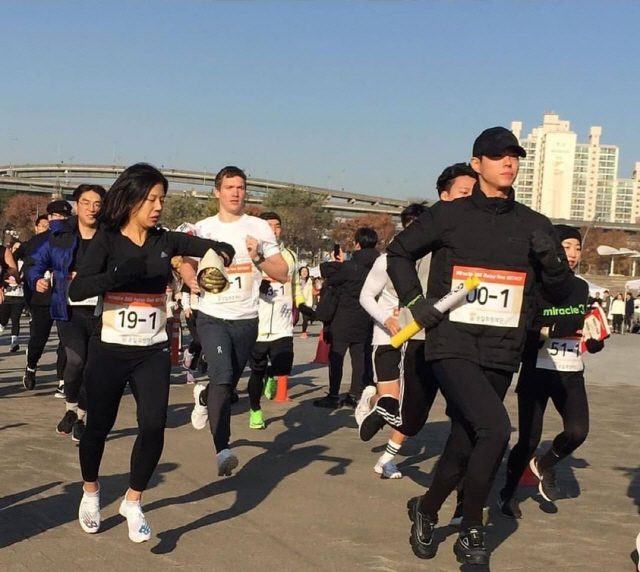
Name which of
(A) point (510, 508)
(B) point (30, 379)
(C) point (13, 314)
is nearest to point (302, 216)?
(C) point (13, 314)

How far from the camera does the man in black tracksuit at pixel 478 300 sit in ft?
16.6

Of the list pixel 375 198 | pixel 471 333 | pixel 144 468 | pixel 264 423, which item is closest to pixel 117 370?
pixel 144 468

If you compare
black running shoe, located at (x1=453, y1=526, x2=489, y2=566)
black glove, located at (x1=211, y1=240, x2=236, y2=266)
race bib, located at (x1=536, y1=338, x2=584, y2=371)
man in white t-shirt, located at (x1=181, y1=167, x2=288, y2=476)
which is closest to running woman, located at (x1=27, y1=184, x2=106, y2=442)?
man in white t-shirt, located at (x1=181, y1=167, x2=288, y2=476)

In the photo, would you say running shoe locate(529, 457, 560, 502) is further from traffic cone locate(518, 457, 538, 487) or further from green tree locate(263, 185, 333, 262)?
green tree locate(263, 185, 333, 262)

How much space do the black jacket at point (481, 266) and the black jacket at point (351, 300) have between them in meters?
6.60

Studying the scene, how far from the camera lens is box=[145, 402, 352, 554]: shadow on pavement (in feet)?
19.9

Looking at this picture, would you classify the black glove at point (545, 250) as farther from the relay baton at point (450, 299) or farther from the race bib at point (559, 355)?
the race bib at point (559, 355)

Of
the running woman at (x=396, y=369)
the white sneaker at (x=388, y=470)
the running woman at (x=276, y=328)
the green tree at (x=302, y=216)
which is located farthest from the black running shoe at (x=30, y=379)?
the green tree at (x=302, y=216)

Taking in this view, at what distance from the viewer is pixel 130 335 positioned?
5.48 meters

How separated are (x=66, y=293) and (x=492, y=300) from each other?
4639mm

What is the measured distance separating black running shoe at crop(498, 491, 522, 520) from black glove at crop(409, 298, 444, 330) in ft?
6.09

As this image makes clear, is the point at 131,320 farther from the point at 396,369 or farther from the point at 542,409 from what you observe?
the point at 396,369

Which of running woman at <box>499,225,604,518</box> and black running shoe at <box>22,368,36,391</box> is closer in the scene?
running woman at <box>499,225,604,518</box>

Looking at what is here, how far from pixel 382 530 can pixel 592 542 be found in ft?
3.91
